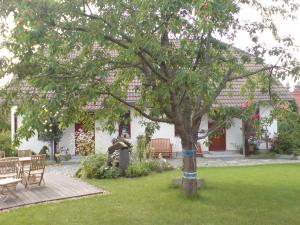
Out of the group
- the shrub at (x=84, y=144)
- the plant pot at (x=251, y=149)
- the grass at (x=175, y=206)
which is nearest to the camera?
the grass at (x=175, y=206)

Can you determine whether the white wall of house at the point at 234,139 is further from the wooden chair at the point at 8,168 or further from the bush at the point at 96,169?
the wooden chair at the point at 8,168

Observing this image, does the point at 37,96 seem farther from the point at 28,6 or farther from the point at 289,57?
the point at 289,57

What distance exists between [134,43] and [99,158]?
9.20 m

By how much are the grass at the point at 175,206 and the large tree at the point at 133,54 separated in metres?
0.96

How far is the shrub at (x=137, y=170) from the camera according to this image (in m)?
16.2

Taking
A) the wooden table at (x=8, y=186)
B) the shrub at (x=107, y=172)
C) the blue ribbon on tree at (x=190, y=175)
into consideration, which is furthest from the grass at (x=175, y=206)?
the wooden table at (x=8, y=186)

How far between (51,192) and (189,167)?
4.43 m

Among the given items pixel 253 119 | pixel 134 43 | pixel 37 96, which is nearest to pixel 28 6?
pixel 37 96

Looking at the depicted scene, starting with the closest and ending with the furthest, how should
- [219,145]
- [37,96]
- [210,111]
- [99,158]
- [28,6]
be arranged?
1. [28,6]
2. [37,96]
3. [210,111]
4. [99,158]
5. [219,145]

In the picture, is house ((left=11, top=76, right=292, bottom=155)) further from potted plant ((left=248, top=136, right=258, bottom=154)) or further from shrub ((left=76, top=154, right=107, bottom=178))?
shrub ((left=76, top=154, right=107, bottom=178))

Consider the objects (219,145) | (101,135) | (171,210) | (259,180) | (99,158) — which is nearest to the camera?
(171,210)

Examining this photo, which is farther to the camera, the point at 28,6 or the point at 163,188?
the point at 163,188

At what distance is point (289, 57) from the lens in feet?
35.5

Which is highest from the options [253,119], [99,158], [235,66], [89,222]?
[235,66]
